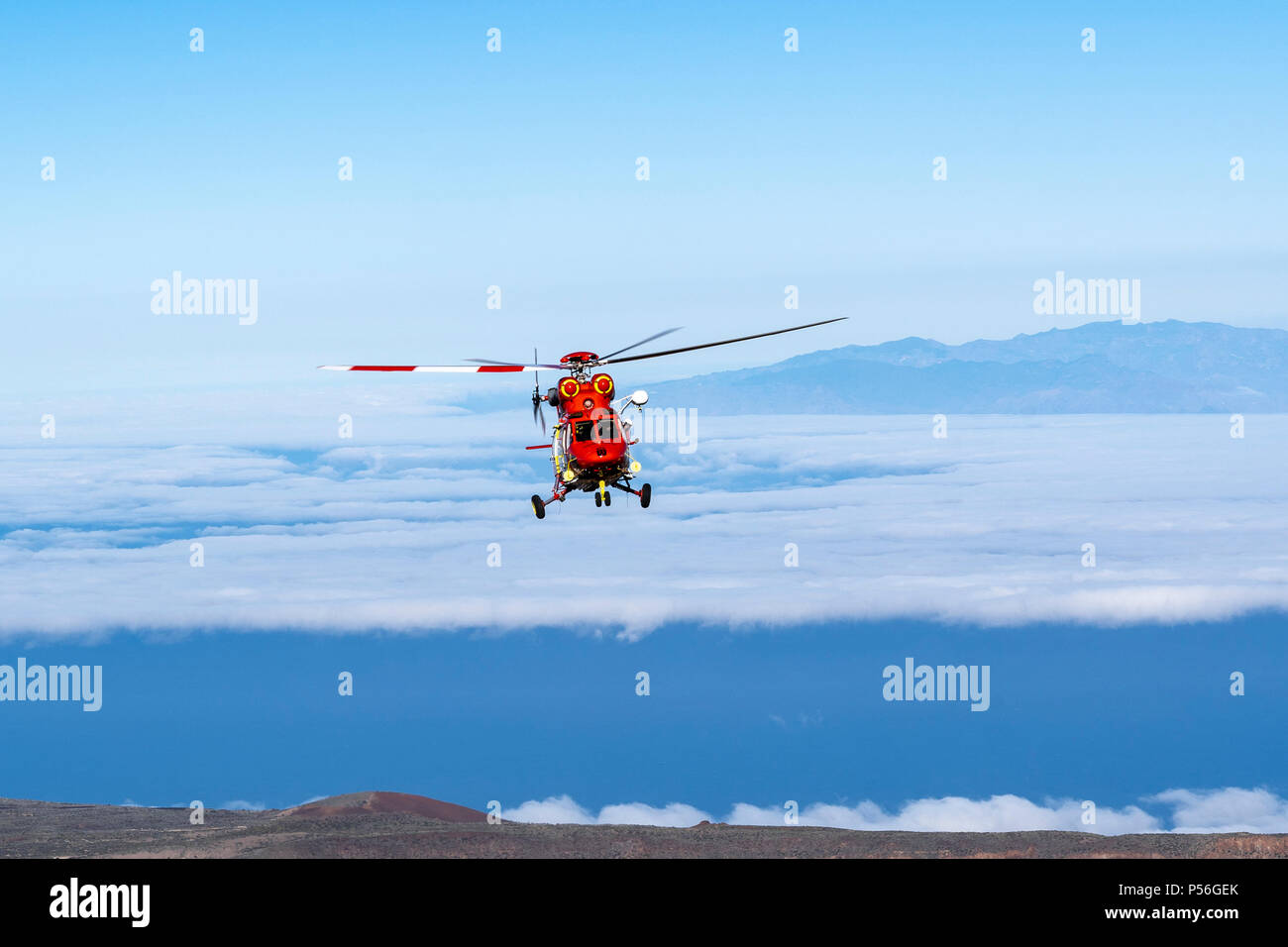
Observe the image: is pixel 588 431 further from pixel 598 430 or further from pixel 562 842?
pixel 562 842

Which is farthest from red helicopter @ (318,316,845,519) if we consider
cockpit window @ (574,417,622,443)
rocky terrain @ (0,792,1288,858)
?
rocky terrain @ (0,792,1288,858)

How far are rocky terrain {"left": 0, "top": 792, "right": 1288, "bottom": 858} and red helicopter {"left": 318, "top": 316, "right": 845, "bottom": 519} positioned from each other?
5616 cm

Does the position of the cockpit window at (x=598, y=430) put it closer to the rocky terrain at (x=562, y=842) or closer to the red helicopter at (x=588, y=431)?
the red helicopter at (x=588, y=431)

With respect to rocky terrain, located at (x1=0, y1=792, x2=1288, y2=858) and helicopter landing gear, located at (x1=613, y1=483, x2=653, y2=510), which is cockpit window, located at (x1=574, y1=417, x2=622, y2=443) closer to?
helicopter landing gear, located at (x1=613, y1=483, x2=653, y2=510)

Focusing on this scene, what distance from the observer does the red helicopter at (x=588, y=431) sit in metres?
58.3

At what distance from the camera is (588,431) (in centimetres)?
5844

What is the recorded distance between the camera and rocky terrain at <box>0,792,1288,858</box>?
345 ft

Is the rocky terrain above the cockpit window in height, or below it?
below

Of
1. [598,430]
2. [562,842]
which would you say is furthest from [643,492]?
[562,842]

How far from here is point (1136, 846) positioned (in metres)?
106
